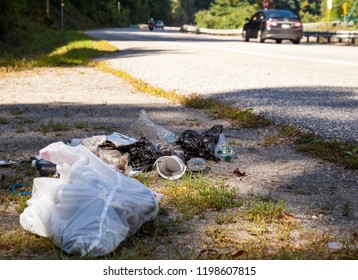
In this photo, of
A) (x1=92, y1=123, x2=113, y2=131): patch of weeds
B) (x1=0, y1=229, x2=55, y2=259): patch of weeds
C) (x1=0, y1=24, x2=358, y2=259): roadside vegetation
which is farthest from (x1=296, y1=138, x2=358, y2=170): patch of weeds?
(x1=0, y1=229, x2=55, y2=259): patch of weeds

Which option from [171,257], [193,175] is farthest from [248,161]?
[171,257]

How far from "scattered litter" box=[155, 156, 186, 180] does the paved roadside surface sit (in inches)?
11.5

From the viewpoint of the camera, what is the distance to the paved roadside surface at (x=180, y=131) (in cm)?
333

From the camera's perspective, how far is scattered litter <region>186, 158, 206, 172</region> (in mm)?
4229

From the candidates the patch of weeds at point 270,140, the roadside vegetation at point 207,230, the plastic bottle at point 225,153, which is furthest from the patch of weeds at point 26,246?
the patch of weeds at point 270,140

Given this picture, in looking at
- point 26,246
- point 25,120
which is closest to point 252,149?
point 26,246

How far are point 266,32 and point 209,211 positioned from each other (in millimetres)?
23132

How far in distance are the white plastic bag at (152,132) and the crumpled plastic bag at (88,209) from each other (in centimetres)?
188

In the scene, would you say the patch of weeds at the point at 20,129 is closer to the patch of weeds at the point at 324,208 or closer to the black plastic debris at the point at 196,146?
the black plastic debris at the point at 196,146

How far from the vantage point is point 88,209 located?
9.23 feet

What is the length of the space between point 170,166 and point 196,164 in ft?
0.92

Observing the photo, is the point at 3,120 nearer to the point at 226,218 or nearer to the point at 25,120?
the point at 25,120

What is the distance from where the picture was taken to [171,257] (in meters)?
2.70

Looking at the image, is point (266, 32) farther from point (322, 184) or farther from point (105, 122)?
point (322, 184)
